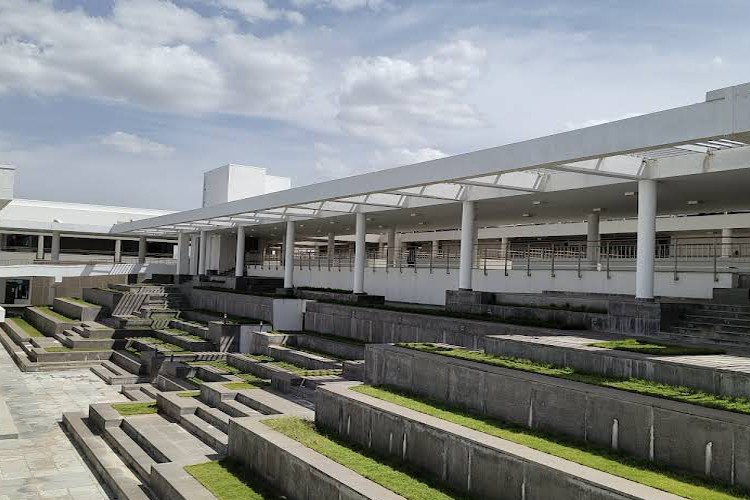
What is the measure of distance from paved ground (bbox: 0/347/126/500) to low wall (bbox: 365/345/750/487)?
18.5ft

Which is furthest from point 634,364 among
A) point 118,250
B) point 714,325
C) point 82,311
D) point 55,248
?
point 118,250

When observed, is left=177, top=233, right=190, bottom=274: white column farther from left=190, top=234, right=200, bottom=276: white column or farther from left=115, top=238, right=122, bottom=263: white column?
left=115, top=238, right=122, bottom=263: white column

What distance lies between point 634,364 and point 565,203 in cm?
1200

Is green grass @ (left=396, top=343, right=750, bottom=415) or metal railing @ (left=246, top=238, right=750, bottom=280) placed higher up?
metal railing @ (left=246, top=238, right=750, bottom=280)

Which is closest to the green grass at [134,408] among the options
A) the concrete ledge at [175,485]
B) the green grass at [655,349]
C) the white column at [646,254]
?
the concrete ledge at [175,485]

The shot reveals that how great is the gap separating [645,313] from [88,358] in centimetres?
1868

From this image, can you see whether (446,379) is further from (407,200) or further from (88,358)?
(88,358)

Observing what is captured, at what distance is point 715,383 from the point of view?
22.5 feet

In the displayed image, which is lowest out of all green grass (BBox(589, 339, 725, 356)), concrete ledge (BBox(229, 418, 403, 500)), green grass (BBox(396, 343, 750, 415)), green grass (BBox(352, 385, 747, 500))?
concrete ledge (BBox(229, 418, 403, 500))

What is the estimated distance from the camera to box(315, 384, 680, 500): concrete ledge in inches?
222

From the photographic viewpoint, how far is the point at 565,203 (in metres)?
19.2

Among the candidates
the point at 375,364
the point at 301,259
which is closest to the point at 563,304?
the point at 375,364

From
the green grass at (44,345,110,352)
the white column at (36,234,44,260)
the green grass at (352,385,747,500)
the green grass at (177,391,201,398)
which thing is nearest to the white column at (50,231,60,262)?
the white column at (36,234,44,260)

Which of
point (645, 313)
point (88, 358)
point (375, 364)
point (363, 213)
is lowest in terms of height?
point (88, 358)
